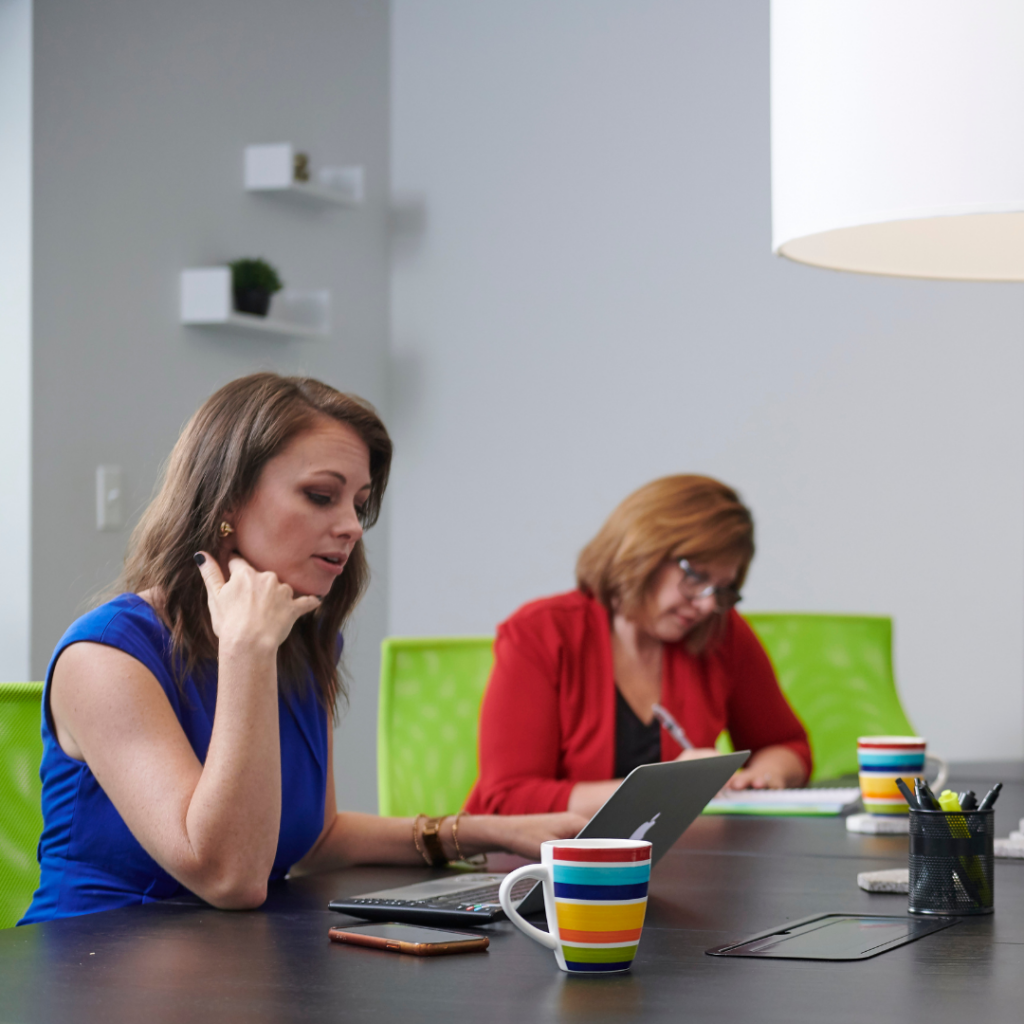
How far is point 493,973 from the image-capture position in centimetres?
102

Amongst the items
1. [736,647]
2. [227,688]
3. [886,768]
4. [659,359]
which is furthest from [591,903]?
[659,359]

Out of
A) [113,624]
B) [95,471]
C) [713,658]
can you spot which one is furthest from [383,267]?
[113,624]

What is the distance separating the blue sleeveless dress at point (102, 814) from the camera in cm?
144

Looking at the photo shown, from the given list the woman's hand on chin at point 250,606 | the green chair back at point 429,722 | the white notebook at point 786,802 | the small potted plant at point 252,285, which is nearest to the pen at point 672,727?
the white notebook at point 786,802

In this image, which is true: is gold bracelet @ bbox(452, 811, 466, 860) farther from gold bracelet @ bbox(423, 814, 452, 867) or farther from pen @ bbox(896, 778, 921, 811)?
pen @ bbox(896, 778, 921, 811)

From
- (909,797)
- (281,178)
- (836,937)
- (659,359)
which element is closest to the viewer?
(836,937)

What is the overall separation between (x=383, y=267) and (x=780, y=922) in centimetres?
307

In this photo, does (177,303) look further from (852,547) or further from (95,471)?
(852,547)

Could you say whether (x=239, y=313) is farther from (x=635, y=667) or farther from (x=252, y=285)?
(x=635, y=667)

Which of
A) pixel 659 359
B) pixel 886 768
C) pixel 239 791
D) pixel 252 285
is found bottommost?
pixel 886 768

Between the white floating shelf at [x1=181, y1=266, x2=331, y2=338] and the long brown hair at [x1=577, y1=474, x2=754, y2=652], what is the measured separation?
1.16 metres

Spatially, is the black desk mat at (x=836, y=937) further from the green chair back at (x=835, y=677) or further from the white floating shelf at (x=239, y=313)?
the white floating shelf at (x=239, y=313)

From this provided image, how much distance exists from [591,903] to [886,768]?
110 centimetres

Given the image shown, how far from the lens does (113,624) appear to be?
1.45 m
